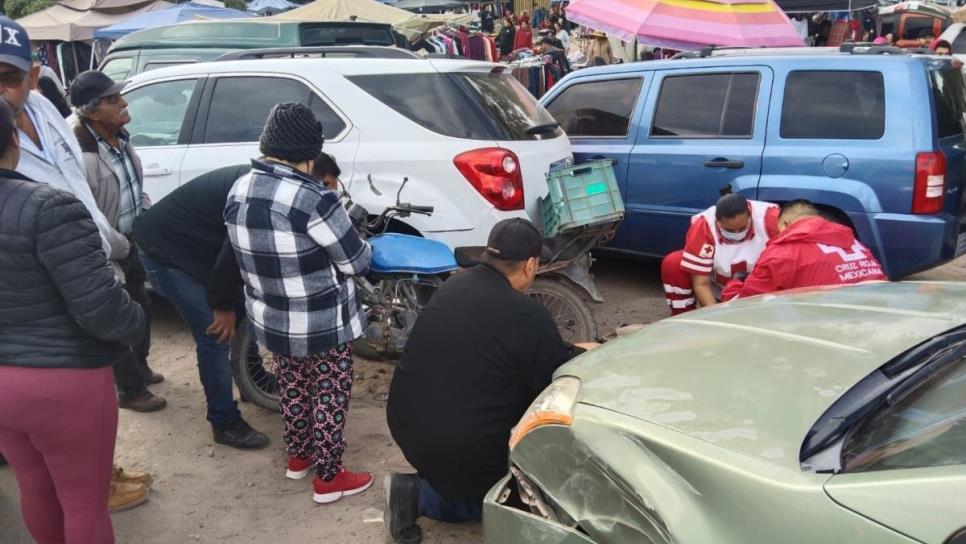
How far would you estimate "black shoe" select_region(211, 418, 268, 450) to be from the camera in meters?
3.78

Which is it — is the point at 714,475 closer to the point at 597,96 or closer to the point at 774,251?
the point at 774,251

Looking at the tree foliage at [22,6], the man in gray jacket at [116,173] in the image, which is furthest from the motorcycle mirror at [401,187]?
the tree foliage at [22,6]

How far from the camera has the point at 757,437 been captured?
1820mm

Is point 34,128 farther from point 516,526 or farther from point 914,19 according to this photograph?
point 914,19

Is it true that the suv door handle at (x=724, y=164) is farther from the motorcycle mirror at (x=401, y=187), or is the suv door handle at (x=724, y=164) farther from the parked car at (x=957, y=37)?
the parked car at (x=957, y=37)

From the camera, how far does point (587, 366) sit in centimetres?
247

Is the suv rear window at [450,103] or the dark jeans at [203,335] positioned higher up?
the suv rear window at [450,103]

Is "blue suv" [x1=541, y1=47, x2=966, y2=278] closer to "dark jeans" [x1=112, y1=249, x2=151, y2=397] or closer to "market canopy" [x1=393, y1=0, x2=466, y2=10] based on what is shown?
"dark jeans" [x1=112, y1=249, x2=151, y2=397]

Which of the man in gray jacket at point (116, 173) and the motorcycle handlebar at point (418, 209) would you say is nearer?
the man in gray jacket at point (116, 173)

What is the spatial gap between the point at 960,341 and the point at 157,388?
4.02 meters

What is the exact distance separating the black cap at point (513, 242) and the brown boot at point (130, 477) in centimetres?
194

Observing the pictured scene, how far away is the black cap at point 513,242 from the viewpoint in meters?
2.81

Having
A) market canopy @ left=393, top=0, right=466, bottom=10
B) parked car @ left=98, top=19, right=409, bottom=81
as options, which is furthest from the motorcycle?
market canopy @ left=393, top=0, right=466, bottom=10

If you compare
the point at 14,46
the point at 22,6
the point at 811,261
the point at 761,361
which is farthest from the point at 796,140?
the point at 22,6
